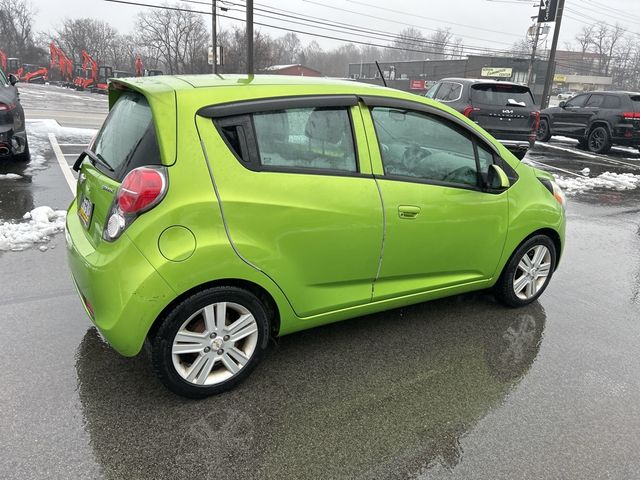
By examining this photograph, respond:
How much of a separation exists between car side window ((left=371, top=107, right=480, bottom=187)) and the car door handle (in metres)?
0.21

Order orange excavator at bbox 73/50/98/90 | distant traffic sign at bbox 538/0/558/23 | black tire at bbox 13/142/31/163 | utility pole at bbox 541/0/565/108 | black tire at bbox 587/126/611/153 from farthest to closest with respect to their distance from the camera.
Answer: orange excavator at bbox 73/50/98/90 → distant traffic sign at bbox 538/0/558/23 → utility pole at bbox 541/0/565/108 → black tire at bbox 587/126/611/153 → black tire at bbox 13/142/31/163

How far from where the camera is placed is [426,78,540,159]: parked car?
1057cm

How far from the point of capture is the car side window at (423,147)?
305 centimetres

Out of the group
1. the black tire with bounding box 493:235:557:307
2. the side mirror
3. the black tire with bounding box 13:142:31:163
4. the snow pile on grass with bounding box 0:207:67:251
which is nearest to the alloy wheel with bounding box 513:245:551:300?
the black tire with bounding box 493:235:557:307

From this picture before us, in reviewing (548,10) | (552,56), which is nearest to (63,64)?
(548,10)

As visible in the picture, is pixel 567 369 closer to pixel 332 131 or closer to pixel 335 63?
pixel 332 131

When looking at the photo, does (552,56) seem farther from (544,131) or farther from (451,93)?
(451,93)

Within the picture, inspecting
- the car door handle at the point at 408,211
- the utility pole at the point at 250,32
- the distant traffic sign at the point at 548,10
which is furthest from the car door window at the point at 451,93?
the distant traffic sign at the point at 548,10

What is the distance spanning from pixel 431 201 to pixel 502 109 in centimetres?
848

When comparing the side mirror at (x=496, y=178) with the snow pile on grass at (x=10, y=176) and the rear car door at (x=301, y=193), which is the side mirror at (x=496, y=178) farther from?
the snow pile on grass at (x=10, y=176)

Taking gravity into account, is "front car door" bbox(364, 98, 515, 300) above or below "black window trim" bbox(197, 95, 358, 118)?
below

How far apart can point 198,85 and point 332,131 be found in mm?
786

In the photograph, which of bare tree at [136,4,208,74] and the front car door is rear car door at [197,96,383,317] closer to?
the front car door

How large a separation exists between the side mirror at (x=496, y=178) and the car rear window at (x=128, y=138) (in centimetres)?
220
